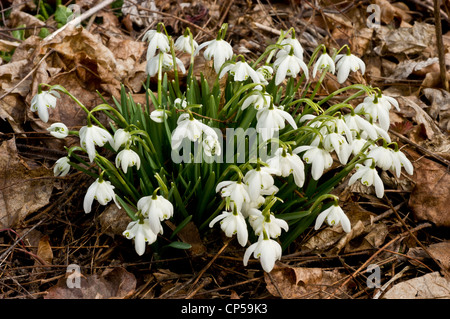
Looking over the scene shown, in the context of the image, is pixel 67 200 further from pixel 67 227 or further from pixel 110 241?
pixel 110 241

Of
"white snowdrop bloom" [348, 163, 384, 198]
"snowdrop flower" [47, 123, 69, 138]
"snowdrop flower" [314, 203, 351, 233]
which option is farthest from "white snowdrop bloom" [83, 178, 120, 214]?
"white snowdrop bloom" [348, 163, 384, 198]

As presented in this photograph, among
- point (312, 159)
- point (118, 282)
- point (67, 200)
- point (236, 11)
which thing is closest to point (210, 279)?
point (118, 282)

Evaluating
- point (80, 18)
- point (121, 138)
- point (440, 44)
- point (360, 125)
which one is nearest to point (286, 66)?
point (360, 125)

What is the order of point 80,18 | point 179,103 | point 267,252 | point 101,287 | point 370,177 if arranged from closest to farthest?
point 267,252 → point 370,177 → point 101,287 → point 179,103 → point 80,18

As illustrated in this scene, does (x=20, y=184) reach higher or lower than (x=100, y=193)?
lower

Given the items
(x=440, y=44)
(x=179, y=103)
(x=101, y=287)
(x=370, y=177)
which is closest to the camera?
(x=370, y=177)

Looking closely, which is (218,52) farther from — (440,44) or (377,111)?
(440,44)

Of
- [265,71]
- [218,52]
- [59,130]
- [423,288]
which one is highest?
[218,52]
